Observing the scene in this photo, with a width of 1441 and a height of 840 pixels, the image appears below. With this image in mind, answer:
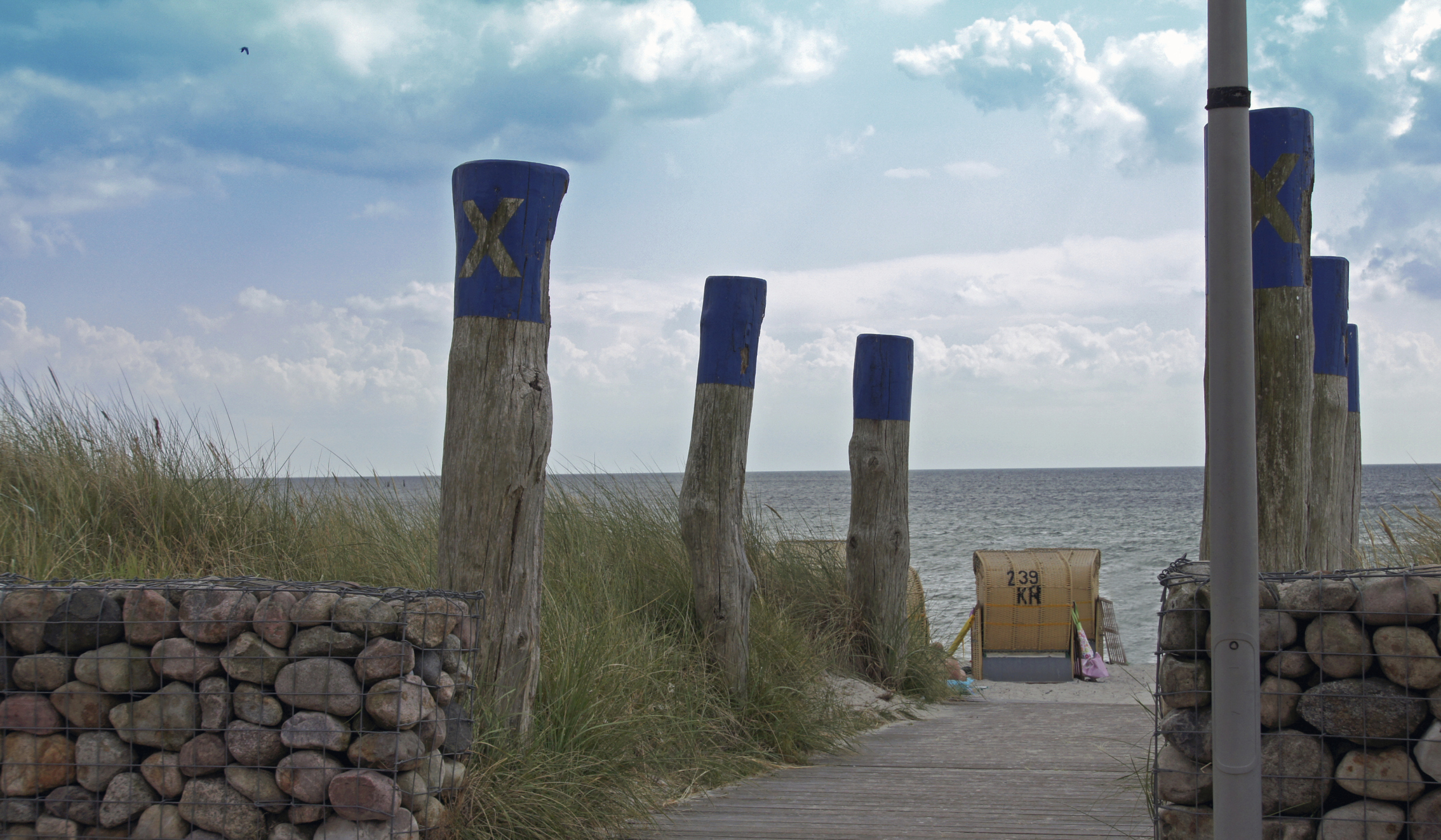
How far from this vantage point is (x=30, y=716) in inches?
141

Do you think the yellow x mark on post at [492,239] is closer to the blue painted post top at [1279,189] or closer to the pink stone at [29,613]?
the pink stone at [29,613]

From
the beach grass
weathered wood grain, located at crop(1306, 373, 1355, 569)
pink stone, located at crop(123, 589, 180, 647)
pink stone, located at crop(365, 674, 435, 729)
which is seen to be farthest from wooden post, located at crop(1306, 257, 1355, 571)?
pink stone, located at crop(123, 589, 180, 647)

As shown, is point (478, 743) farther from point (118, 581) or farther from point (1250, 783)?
point (1250, 783)

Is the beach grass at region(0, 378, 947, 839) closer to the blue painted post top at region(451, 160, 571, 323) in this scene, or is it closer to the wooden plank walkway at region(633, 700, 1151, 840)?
the wooden plank walkway at region(633, 700, 1151, 840)

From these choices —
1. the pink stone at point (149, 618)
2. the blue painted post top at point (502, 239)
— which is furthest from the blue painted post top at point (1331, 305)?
the pink stone at point (149, 618)

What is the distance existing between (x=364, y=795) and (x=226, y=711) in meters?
0.55

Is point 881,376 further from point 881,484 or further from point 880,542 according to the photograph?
point 880,542

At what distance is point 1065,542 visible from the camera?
4081 centimetres

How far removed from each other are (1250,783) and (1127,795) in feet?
7.56

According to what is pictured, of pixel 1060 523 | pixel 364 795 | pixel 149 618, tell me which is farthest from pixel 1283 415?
pixel 1060 523

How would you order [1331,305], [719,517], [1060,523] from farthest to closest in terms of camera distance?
1. [1060,523]
2. [1331,305]
3. [719,517]

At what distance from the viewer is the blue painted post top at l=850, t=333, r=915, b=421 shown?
810 centimetres

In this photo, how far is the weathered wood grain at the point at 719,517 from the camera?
20.4ft

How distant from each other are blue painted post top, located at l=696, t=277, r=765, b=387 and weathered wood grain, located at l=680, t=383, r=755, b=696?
0.25 ft
